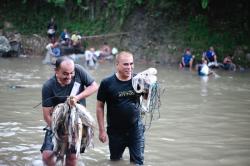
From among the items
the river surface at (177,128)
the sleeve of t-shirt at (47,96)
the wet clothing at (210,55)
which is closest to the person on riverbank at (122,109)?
the river surface at (177,128)

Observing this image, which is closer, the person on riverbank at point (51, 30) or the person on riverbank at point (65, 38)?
the person on riverbank at point (65, 38)

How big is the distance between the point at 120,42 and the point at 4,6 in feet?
33.4

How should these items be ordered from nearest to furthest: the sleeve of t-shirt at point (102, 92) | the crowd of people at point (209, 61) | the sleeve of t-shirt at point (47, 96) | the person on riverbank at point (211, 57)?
the sleeve of t-shirt at point (47, 96)
the sleeve of t-shirt at point (102, 92)
the crowd of people at point (209, 61)
the person on riverbank at point (211, 57)

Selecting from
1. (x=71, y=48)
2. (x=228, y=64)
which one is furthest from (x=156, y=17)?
(x=228, y=64)

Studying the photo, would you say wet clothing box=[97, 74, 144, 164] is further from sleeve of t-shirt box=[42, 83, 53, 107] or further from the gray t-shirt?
sleeve of t-shirt box=[42, 83, 53, 107]

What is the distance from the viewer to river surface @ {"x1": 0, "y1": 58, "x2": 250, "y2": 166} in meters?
7.06

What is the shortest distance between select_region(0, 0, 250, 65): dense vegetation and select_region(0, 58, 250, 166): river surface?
9.10m

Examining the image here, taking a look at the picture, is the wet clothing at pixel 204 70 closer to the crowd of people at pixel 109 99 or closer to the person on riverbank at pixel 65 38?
the person on riverbank at pixel 65 38

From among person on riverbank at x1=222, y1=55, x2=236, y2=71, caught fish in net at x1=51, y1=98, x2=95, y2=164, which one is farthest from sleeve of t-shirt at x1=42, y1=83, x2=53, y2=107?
person on riverbank at x1=222, y1=55, x2=236, y2=71

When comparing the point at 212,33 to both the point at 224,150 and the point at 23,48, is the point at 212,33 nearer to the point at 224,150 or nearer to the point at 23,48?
the point at 23,48

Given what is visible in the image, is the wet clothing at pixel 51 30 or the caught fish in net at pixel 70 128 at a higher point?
the wet clothing at pixel 51 30

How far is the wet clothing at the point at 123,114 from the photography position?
19.3 ft

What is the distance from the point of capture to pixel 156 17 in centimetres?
2741

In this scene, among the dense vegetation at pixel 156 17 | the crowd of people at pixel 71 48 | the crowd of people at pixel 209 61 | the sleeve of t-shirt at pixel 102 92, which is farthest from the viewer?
the dense vegetation at pixel 156 17
